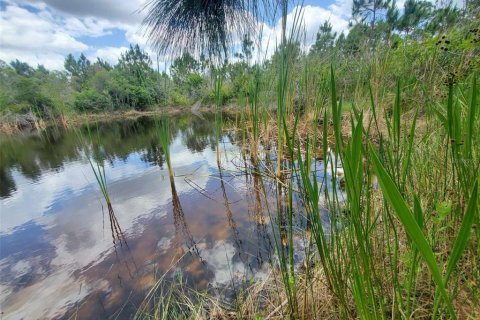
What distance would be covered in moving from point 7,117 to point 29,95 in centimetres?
321

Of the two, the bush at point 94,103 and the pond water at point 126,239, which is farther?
the bush at point 94,103

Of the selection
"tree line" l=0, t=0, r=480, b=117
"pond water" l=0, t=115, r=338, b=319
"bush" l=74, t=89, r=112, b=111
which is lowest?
"pond water" l=0, t=115, r=338, b=319

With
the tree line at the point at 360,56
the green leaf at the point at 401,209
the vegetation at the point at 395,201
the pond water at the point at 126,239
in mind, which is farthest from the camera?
the pond water at the point at 126,239

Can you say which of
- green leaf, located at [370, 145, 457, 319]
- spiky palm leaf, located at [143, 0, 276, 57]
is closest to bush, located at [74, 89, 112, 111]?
spiky palm leaf, located at [143, 0, 276, 57]

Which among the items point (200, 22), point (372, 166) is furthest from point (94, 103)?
point (372, 166)

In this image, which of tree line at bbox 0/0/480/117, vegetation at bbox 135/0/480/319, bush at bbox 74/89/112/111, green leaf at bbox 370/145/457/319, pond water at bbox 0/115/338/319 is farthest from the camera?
bush at bbox 74/89/112/111

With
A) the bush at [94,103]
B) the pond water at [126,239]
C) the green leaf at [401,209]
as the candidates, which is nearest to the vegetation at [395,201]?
the green leaf at [401,209]

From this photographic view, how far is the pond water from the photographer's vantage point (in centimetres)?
145

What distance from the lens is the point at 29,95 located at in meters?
17.8

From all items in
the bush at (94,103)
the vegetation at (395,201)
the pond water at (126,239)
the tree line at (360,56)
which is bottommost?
the pond water at (126,239)

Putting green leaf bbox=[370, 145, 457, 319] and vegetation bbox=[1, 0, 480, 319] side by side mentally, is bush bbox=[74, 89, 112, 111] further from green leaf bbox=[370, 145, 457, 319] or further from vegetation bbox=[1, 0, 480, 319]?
green leaf bbox=[370, 145, 457, 319]

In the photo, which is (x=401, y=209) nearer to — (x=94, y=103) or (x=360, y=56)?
(x=360, y=56)

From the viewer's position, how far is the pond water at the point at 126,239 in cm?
145

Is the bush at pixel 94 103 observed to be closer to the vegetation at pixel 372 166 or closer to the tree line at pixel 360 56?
the tree line at pixel 360 56
